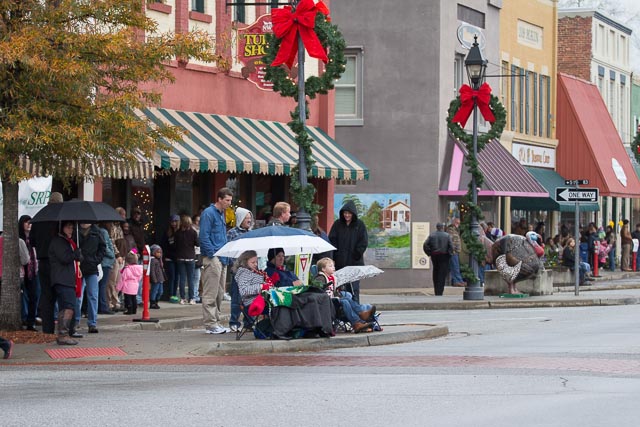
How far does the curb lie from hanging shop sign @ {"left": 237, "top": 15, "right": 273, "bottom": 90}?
11464 mm

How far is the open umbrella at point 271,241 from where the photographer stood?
58.7 feet

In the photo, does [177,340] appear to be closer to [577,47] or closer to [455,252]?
[455,252]

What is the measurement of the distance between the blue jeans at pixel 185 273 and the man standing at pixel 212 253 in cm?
641

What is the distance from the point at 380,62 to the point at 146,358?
2259 centimetres

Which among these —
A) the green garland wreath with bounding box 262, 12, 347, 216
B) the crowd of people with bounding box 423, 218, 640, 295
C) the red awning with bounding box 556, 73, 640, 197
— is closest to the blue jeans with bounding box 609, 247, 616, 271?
the crowd of people with bounding box 423, 218, 640, 295

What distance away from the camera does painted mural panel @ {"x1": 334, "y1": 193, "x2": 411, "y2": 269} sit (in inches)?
1489

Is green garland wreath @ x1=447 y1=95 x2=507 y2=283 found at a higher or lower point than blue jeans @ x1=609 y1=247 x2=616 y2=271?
higher

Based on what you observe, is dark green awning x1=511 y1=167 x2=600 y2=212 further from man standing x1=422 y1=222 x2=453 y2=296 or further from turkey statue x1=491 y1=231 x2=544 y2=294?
turkey statue x1=491 y1=231 x2=544 y2=294

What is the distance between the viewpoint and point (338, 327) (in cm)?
1884

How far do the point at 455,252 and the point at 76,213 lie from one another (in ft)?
56.8

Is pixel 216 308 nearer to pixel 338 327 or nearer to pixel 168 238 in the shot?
pixel 338 327

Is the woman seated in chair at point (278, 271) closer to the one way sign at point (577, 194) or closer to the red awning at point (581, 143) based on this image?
the one way sign at point (577, 194)

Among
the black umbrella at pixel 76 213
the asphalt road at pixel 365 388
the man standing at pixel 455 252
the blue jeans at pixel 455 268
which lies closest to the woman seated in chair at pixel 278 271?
the asphalt road at pixel 365 388

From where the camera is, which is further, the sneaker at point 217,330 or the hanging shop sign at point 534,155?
the hanging shop sign at point 534,155
